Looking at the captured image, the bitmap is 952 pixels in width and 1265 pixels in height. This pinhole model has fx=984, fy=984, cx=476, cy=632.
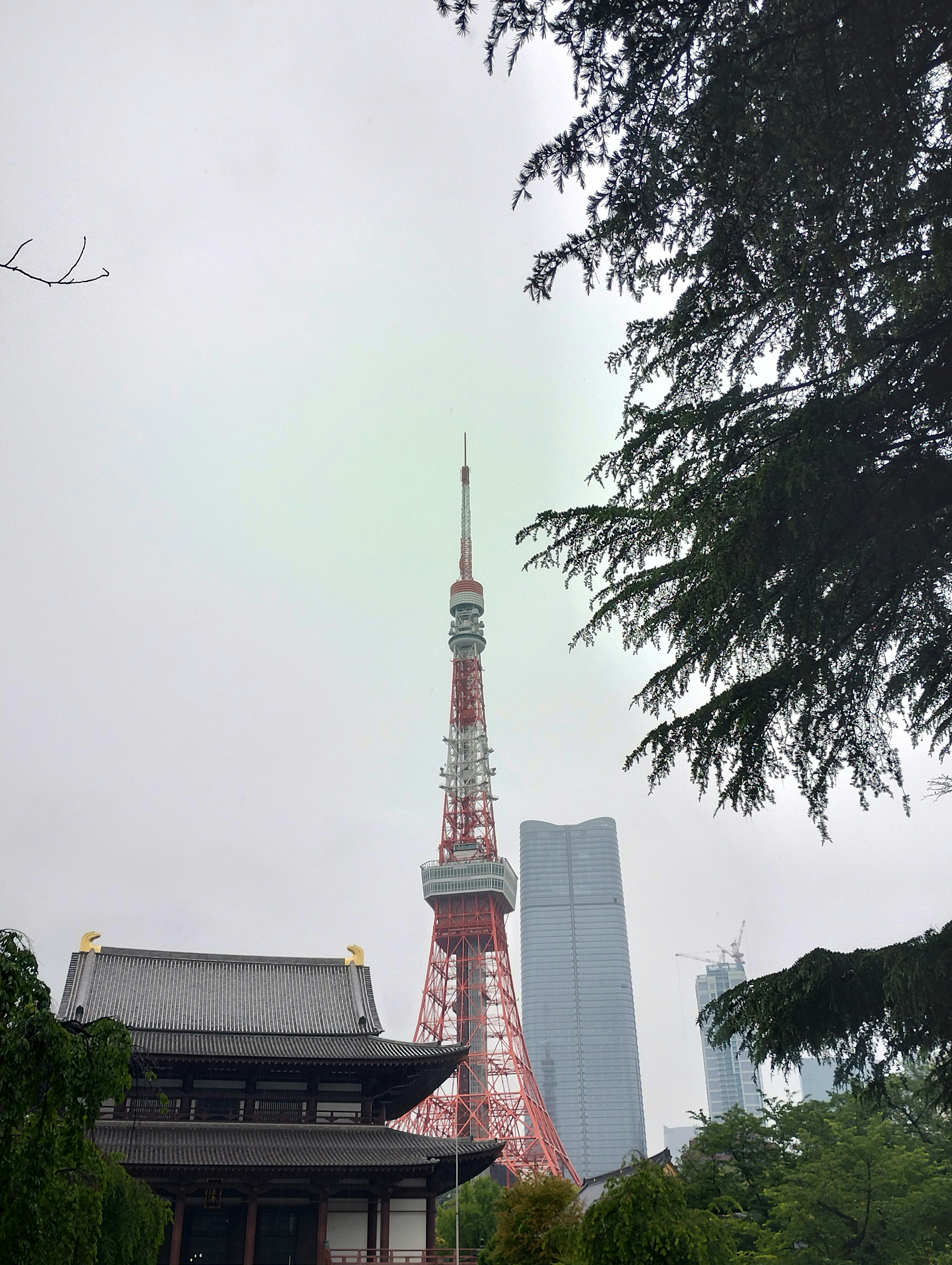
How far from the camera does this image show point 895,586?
8.36 m

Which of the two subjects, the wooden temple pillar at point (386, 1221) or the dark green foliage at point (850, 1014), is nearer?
the dark green foliage at point (850, 1014)

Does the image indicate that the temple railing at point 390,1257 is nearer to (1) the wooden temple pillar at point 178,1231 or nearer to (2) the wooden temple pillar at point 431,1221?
(2) the wooden temple pillar at point 431,1221

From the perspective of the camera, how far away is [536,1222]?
24062 millimetres

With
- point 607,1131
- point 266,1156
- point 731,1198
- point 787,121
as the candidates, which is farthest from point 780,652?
point 607,1131

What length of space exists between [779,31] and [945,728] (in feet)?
21.9

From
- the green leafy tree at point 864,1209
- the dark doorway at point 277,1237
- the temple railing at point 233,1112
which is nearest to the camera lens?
the green leafy tree at point 864,1209

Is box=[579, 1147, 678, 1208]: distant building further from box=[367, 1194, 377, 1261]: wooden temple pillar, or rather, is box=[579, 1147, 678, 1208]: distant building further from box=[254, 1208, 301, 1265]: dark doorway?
box=[254, 1208, 301, 1265]: dark doorway

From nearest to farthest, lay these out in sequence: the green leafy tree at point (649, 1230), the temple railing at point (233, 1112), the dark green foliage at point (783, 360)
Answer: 1. the dark green foliage at point (783, 360)
2. the green leafy tree at point (649, 1230)
3. the temple railing at point (233, 1112)

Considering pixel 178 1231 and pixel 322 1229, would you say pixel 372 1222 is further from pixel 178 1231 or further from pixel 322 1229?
pixel 178 1231

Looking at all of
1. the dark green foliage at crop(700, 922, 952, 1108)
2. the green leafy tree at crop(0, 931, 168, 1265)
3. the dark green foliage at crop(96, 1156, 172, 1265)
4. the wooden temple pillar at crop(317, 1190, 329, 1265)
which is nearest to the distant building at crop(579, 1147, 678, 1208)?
the wooden temple pillar at crop(317, 1190, 329, 1265)

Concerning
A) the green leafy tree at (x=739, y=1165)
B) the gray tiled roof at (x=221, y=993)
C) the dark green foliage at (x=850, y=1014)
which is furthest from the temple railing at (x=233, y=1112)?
the dark green foliage at (x=850, y=1014)

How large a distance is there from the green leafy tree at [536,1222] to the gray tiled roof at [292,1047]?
458cm

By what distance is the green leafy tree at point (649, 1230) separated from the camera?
16.3 metres

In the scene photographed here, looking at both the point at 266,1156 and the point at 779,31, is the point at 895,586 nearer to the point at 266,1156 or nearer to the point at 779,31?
the point at 779,31
